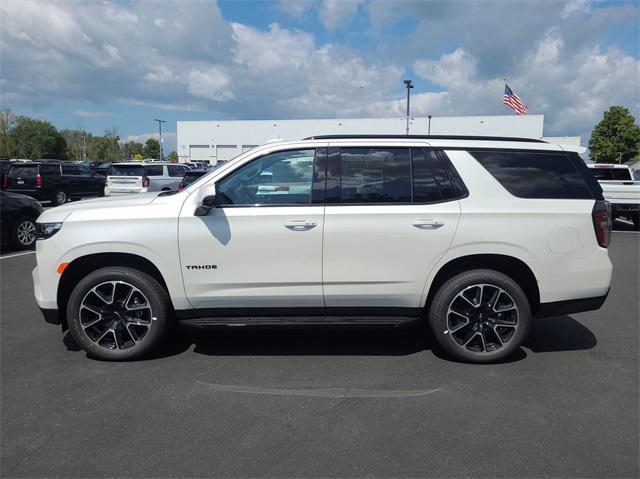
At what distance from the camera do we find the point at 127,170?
17391mm

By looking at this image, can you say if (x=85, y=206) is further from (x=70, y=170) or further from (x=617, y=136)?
(x=617, y=136)

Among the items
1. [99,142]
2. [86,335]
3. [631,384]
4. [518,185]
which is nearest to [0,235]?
[86,335]

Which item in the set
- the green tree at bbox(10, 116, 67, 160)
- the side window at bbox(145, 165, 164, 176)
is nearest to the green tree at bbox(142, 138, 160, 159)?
the green tree at bbox(10, 116, 67, 160)

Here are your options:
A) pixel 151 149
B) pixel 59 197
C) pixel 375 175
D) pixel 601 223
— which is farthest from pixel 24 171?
pixel 151 149

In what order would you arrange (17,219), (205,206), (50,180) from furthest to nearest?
(50,180), (17,219), (205,206)

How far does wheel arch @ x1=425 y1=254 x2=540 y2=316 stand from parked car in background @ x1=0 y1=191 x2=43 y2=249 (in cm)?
886

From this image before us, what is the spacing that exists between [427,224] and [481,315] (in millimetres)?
926

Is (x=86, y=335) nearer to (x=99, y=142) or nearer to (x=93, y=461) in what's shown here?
(x=93, y=461)

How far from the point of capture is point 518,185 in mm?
4078

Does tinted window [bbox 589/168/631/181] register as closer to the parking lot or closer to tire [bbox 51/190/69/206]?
→ the parking lot

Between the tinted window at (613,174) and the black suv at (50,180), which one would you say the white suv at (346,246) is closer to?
the tinted window at (613,174)

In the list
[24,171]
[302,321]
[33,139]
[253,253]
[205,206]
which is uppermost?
[33,139]

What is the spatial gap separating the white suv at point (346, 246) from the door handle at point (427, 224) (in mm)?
12

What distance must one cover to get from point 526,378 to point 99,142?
284ft
